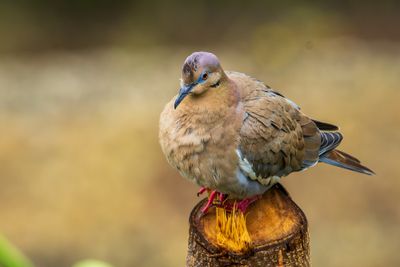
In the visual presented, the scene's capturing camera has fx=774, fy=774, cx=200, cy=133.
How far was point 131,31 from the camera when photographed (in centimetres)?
998

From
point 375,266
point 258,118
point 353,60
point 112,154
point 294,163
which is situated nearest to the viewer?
point 258,118

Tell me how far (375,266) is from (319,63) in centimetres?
276

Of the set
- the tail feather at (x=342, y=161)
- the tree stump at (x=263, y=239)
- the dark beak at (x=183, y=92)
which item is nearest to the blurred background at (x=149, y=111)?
the tail feather at (x=342, y=161)

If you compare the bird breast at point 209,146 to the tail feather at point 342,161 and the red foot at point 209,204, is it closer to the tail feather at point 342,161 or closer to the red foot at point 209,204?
the red foot at point 209,204

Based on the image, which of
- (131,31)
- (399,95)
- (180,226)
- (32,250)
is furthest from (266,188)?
(131,31)

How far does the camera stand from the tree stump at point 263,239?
3285 millimetres

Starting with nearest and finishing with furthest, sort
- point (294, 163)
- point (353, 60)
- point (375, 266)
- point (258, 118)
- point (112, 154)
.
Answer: point (258, 118), point (294, 163), point (375, 266), point (112, 154), point (353, 60)

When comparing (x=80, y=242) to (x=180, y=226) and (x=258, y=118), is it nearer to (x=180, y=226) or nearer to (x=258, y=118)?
(x=180, y=226)

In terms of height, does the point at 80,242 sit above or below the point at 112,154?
below

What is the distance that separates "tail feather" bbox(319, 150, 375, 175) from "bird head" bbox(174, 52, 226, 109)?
109cm

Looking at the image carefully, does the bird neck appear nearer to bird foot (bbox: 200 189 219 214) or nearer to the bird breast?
the bird breast

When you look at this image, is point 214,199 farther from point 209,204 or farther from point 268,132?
point 268,132

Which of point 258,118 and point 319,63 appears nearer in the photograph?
point 258,118

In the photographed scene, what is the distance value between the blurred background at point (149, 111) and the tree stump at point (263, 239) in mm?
4148
